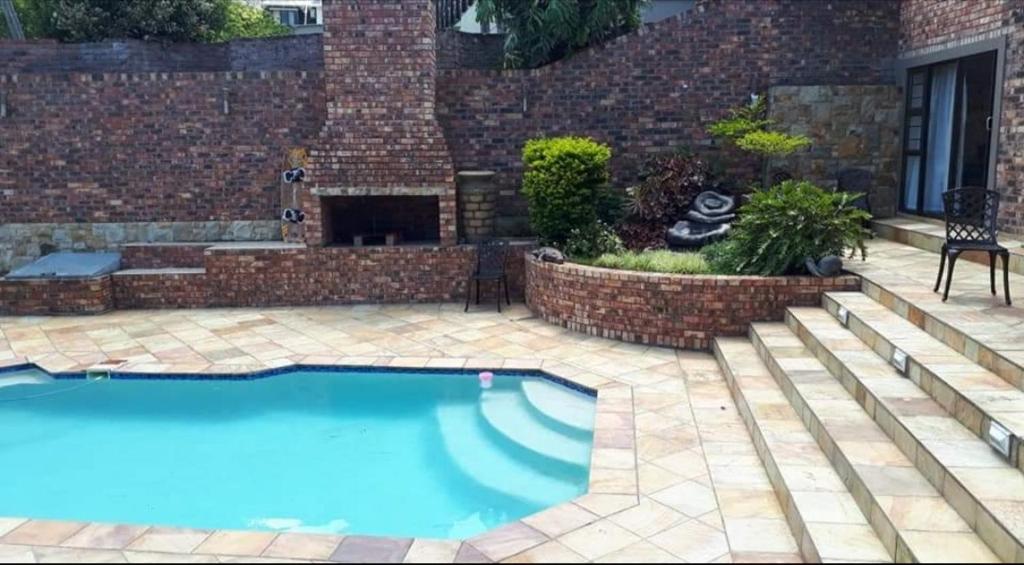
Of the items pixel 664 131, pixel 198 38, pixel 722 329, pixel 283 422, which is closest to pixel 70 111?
pixel 198 38

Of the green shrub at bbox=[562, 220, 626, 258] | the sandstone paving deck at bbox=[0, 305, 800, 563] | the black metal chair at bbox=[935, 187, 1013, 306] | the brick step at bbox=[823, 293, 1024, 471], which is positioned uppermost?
the black metal chair at bbox=[935, 187, 1013, 306]

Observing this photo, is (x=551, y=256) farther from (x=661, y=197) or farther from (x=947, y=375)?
(x=947, y=375)

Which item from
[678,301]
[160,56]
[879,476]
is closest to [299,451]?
[678,301]

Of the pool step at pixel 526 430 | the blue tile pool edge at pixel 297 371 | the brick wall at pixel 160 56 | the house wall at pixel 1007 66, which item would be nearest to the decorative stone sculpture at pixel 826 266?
the house wall at pixel 1007 66

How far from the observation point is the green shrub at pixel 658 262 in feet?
23.6

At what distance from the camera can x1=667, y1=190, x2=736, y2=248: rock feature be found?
27.6ft

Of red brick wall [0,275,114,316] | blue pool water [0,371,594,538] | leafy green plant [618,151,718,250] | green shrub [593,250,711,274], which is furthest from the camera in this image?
red brick wall [0,275,114,316]

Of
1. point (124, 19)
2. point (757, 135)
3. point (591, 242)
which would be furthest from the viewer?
point (124, 19)

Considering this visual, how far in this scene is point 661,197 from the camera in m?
8.95

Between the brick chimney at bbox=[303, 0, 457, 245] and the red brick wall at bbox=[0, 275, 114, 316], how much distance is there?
9.08 feet

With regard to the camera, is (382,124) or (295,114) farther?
(295,114)

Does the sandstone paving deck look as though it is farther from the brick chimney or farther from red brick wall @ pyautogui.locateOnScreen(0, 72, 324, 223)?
red brick wall @ pyautogui.locateOnScreen(0, 72, 324, 223)

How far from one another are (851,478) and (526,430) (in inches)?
95.8

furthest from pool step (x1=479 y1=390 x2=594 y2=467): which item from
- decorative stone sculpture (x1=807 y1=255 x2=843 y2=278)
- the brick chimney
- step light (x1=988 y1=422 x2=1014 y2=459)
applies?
the brick chimney
